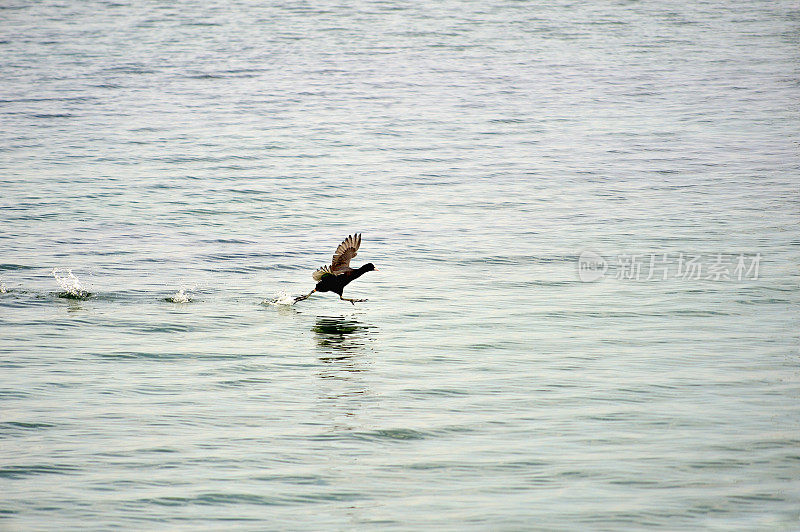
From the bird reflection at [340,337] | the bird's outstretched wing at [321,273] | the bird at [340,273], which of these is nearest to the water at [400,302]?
the bird reflection at [340,337]

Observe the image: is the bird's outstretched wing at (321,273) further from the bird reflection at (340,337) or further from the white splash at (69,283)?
the white splash at (69,283)

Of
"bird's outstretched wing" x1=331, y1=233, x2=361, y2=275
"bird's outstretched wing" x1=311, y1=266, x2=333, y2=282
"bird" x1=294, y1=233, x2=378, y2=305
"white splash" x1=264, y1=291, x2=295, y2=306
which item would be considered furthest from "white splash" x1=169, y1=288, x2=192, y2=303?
"bird's outstretched wing" x1=331, y1=233, x2=361, y2=275

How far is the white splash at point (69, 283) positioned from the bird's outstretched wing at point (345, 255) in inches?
142

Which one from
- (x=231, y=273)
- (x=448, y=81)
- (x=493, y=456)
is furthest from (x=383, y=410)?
(x=448, y=81)

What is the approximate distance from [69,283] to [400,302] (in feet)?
15.6

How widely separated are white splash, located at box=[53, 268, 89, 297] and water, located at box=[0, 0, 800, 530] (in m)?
0.09

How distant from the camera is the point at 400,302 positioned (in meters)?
14.1

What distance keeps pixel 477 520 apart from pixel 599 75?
28502 millimetres

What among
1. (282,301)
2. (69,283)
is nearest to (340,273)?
(282,301)

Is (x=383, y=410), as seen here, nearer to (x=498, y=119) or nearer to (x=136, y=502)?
(x=136, y=502)

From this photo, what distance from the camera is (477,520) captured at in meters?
7.81

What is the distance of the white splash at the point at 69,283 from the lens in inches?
560

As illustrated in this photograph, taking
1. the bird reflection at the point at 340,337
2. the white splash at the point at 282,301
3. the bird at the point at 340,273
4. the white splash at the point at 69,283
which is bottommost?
the bird reflection at the point at 340,337

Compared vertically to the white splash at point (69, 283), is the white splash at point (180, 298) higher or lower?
lower
